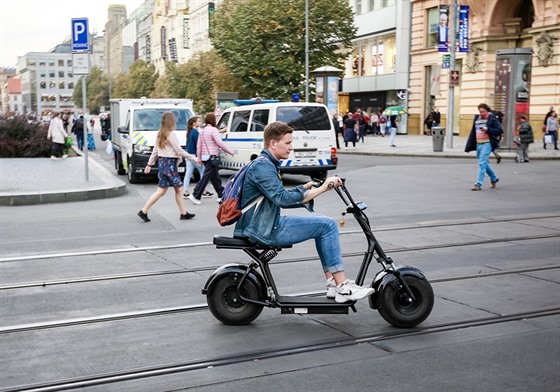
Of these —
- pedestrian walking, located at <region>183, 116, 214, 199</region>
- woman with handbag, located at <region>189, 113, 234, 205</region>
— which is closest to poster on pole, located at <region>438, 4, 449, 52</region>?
pedestrian walking, located at <region>183, 116, 214, 199</region>

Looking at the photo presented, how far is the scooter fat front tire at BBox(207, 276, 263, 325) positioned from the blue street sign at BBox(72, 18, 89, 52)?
12.9 metres

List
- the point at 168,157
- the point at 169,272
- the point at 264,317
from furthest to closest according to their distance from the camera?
the point at 168,157, the point at 169,272, the point at 264,317

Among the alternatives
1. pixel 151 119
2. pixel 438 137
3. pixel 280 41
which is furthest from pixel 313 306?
pixel 280 41

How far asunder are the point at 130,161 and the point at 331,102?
66.8 ft

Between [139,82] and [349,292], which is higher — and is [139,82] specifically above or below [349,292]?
above

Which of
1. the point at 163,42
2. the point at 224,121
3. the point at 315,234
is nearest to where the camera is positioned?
the point at 315,234

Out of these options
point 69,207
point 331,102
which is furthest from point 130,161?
point 331,102

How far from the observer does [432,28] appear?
47844 millimetres

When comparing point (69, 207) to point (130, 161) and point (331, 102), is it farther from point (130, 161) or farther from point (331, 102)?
point (331, 102)

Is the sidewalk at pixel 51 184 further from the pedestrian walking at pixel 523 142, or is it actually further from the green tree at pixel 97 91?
the green tree at pixel 97 91

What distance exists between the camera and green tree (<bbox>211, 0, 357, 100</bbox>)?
40500mm

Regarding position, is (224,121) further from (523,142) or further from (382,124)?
(382,124)

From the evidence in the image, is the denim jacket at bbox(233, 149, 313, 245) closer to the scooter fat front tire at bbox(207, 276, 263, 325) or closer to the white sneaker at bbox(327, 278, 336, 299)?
the scooter fat front tire at bbox(207, 276, 263, 325)

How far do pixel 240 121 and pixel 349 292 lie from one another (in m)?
14.6
